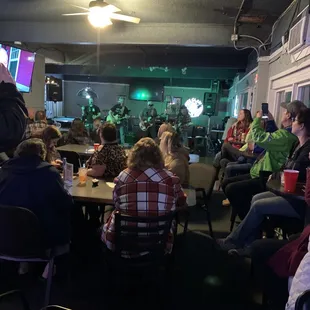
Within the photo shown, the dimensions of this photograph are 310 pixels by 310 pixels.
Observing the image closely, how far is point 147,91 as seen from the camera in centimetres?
1308

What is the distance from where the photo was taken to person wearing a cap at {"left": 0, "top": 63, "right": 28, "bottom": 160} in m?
0.99

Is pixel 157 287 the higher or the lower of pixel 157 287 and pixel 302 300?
the lower

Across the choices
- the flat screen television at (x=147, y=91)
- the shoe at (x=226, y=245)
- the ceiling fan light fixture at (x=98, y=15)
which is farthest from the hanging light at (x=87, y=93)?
the shoe at (x=226, y=245)

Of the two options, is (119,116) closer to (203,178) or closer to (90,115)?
(90,115)

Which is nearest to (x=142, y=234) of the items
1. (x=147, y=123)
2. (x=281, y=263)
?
(x=281, y=263)

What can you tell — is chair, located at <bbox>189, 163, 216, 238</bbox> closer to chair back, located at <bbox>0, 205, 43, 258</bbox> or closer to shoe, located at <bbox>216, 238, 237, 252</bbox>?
shoe, located at <bbox>216, 238, 237, 252</bbox>

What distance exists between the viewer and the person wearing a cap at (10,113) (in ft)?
3.25

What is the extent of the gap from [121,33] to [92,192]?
4.19 m

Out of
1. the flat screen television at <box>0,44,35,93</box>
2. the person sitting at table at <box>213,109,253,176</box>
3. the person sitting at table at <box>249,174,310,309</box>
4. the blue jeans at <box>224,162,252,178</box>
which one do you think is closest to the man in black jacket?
the person sitting at table at <box>249,174,310,309</box>

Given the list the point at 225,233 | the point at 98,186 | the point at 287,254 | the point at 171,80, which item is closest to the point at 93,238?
the point at 98,186

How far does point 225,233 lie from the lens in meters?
3.64

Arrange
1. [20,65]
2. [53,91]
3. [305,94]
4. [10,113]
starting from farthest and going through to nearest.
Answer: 1. [53,91]
2. [20,65]
3. [305,94]
4. [10,113]

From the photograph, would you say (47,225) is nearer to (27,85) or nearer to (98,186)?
(98,186)

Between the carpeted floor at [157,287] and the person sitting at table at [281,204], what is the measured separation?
0.26 meters
